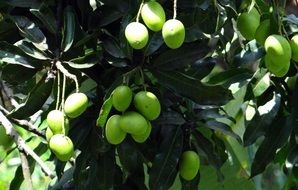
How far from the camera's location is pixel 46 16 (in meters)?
1.04

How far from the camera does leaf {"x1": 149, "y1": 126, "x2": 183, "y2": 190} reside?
112 centimetres

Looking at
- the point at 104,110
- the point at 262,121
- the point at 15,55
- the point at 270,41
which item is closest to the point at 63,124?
the point at 104,110

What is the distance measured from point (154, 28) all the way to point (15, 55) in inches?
9.5

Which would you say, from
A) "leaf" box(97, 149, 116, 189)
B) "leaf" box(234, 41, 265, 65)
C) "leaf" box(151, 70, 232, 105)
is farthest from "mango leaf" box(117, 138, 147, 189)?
"leaf" box(234, 41, 265, 65)

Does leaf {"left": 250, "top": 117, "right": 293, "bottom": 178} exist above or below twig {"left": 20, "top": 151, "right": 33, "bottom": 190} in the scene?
below

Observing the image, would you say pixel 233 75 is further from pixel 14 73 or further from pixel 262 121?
pixel 14 73

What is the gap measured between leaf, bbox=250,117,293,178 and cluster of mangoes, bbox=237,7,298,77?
0.75ft

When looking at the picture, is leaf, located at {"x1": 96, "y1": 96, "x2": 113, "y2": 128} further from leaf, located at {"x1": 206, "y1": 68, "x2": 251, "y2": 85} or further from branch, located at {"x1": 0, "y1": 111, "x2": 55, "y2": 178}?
leaf, located at {"x1": 206, "y1": 68, "x2": 251, "y2": 85}

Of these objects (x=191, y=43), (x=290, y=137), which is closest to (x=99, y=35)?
(x=191, y=43)

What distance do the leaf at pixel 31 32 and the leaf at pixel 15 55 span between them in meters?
0.03

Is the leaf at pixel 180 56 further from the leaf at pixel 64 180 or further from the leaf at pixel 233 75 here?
the leaf at pixel 64 180

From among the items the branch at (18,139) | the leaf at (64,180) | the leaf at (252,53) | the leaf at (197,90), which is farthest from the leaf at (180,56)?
the leaf at (64,180)

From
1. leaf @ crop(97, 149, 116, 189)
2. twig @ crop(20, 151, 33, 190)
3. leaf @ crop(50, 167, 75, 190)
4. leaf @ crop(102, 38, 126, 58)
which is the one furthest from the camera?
leaf @ crop(50, 167, 75, 190)

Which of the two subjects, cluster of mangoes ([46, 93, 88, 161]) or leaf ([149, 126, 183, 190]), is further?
leaf ([149, 126, 183, 190])
